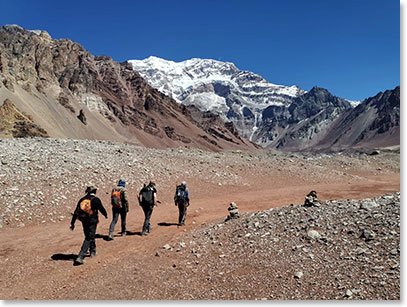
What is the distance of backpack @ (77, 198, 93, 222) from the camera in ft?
29.7

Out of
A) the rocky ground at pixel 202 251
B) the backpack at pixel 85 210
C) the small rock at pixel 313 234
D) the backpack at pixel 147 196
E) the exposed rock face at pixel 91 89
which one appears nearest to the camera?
the rocky ground at pixel 202 251

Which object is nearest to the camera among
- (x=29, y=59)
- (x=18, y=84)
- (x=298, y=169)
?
(x=298, y=169)

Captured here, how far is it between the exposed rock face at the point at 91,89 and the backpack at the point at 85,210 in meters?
67.4

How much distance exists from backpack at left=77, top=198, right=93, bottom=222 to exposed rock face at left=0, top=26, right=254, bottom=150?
67.4 metres

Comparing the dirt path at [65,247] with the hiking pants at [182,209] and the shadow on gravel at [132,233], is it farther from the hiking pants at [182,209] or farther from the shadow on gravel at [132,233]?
the hiking pants at [182,209]

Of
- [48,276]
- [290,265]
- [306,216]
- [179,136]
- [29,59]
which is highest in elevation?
[29,59]

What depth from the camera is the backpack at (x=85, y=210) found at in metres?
9.04

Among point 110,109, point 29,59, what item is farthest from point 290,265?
point 110,109

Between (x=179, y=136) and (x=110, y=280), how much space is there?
411 ft

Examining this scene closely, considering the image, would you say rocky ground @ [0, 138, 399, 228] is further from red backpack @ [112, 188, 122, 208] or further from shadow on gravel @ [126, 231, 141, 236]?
red backpack @ [112, 188, 122, 208]

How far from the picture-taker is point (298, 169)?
101 feet

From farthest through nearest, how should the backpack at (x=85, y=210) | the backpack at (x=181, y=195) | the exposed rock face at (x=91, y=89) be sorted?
the exposed rock face at (x=91, y=89) < the backpack at (x=181, y=195) < the backpack at (x=85, y=210)

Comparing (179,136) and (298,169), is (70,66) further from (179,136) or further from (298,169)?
(298,169)

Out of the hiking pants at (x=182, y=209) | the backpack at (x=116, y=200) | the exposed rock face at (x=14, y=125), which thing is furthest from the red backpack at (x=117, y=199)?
the exposed rock face at (x=14, y=125)
